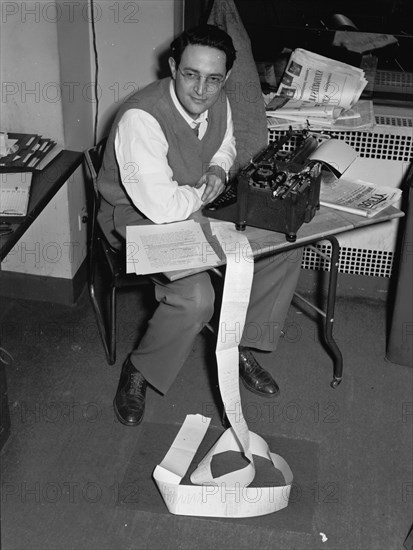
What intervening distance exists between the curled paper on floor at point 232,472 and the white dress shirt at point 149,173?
0.14 m

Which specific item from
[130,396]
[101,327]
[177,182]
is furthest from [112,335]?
[177,182]

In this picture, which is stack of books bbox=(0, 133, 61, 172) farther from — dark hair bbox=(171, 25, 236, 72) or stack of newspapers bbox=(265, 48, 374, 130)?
stack of newspapers bbox=(265, 48, 374, 130)

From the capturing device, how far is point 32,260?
132 inches

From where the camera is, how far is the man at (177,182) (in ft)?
8.37

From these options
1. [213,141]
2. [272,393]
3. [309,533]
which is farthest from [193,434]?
[213,141]

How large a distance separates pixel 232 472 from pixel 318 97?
1.60 m

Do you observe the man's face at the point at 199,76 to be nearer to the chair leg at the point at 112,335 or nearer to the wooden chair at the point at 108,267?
the wooden chair at the point at 108,267

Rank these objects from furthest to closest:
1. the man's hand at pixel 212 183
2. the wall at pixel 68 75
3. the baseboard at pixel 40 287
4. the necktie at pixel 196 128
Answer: the baseboard at pixel 40 287
the wall at pixel 68 75
the necktie at pixel 196 128
the man's hand at pixel 212 183

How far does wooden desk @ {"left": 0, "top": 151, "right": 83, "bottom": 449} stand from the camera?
246 centimetres

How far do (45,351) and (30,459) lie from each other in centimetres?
60

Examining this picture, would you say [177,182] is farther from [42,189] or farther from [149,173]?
[42,189]

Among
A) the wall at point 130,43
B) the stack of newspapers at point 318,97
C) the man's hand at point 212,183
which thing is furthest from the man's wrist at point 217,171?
the wall at point 130,43

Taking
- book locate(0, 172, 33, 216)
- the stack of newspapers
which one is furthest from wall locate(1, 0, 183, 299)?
the stack of newspapers

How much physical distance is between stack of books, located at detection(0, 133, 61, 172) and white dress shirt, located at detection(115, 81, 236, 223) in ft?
1.47
